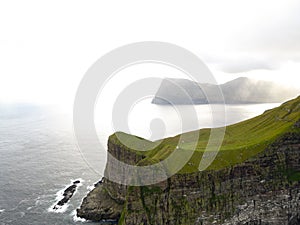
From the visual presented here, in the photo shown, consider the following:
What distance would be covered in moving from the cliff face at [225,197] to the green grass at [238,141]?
279cm

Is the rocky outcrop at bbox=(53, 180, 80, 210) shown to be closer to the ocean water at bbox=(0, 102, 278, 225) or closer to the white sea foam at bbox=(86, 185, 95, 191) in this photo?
the ocean water at bbox=(0, 102, 278, 225)

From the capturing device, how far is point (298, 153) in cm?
7412

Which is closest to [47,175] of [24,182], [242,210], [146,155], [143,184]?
[24,182]

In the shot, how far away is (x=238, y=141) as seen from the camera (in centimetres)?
8712

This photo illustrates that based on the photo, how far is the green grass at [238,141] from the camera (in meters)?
73.9

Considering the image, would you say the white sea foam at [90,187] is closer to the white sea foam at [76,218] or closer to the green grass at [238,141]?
the white sea foam at [76,218]

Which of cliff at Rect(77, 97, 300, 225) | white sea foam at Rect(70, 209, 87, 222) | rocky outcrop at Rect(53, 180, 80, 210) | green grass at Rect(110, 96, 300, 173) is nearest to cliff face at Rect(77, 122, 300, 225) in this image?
cliff at Rect(77, 97, 300, 225)

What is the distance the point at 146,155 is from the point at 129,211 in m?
19.4

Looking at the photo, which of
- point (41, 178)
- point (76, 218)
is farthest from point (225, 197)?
point (41, 178)

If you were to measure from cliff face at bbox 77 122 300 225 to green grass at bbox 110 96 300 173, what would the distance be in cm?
279

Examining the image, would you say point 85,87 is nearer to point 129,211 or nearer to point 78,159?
point 129,211

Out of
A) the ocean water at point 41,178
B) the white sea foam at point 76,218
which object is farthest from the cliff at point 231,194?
the ocean water at point 41,178

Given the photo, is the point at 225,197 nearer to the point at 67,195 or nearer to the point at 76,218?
the point at 76,218

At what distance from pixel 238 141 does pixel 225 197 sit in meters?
22.2
